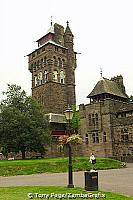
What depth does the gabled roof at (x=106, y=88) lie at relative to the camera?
65.9m

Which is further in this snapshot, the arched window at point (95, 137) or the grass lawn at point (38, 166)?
the arched window at point (95, 137)

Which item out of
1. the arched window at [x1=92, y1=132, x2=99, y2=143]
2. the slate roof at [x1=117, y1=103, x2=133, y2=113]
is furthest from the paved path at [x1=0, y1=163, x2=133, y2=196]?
the arched window at [x1=92, y1=132, x2=99, y2=143]

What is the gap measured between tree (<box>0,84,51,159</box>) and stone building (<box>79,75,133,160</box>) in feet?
42.9

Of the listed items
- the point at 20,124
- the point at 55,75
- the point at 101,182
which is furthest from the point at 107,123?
the point at 101,182

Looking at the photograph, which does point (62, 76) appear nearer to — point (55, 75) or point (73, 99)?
point (55, 75)

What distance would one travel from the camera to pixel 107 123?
6119cm

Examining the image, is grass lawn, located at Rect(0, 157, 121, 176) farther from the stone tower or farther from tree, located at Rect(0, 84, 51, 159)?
the stone tower

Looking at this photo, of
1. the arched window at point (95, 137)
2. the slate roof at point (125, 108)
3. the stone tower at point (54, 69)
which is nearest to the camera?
the slate roof at point (125, 108)

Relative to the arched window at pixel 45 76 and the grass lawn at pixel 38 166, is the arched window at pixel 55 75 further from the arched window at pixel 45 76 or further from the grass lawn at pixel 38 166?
the grass lawn at pixel 38 166

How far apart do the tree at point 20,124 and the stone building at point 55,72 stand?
16.7m

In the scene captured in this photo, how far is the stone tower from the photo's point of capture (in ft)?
246

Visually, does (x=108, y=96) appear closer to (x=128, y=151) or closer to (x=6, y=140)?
(x=128, y=151)

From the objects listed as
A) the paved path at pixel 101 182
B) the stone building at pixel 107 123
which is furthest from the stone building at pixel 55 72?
the paved path at pixel 101 182

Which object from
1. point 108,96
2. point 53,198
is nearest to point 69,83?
point 108,96
